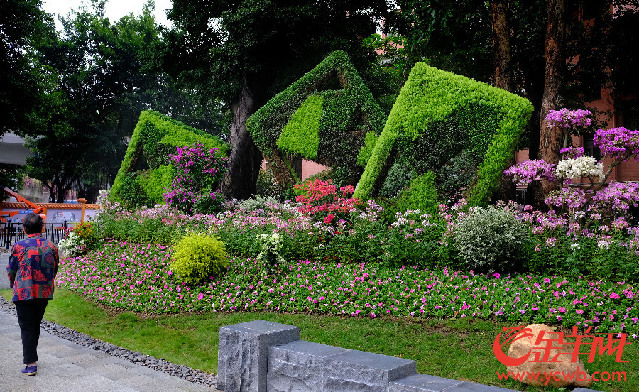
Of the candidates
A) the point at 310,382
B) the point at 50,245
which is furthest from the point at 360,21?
the point at 310,382

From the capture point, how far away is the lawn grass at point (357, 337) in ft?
18.4

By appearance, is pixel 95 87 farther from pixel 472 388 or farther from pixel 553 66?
pixel 472 388

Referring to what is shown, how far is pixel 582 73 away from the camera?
17891 mm

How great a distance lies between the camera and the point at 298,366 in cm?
457

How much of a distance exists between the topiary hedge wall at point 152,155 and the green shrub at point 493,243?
1204 cm

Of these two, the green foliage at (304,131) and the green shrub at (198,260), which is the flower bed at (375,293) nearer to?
the green shrub at (198,260)

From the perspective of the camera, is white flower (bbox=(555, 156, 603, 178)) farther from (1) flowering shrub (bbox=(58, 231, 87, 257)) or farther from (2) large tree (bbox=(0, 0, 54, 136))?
(2) large tree (bbox=(0, 0, 54, 136))

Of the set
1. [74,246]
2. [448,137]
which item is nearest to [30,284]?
[74,246]

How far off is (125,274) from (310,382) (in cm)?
806

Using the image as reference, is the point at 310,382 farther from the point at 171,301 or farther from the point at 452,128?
the point at 452,128

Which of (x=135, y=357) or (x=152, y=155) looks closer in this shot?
(x=135, y=357)

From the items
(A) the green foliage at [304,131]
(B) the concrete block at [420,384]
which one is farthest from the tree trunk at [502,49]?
(B) the concrete block at [420,384]

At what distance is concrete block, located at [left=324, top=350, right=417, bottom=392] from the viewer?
3875mm

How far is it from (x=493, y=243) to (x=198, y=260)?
5.50 meters
